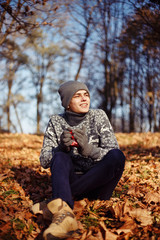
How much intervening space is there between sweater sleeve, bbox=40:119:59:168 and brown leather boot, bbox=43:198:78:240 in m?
0.73

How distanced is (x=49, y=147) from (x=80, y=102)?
0.75m

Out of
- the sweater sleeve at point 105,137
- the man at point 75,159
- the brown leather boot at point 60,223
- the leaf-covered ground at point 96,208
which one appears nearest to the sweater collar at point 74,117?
the man at point 75,159

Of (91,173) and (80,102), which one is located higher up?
(80,102)

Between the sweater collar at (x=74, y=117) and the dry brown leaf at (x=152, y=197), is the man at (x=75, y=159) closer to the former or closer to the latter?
the sweater collar at (x=74, y=117)

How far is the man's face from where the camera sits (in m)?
3.04

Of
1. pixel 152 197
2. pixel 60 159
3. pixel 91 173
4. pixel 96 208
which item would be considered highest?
pixel 60 159

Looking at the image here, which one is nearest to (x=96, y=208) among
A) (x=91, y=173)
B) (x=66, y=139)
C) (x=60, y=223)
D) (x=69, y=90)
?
(x=91, y=173)

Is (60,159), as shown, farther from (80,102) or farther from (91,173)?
(80,102)

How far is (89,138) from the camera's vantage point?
3.04m

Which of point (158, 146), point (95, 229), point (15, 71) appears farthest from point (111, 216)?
point (15, 71)

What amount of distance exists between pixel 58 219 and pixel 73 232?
0.62 ft

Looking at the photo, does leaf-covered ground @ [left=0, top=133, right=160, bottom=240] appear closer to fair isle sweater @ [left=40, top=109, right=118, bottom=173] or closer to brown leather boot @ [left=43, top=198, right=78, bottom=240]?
brown leather boot @ [left=43, top=198, right=78, bottom=240]

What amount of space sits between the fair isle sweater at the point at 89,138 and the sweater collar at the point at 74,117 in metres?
0.04

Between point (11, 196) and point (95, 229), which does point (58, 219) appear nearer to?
point (95, 229)
